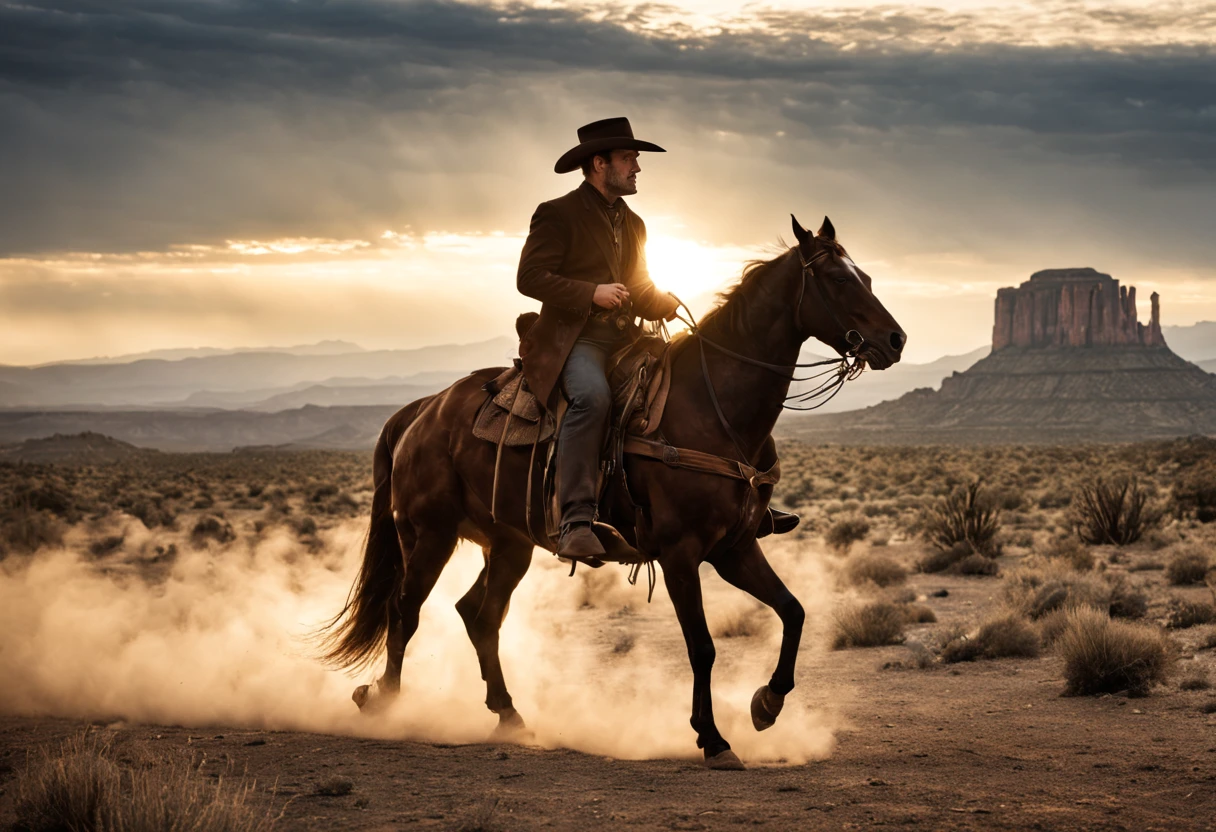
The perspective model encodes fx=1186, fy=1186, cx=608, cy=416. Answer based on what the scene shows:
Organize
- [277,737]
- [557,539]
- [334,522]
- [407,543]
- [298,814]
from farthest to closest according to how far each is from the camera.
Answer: [334,522] → [407,543] → [277,737] → [557,539] → [298,814]

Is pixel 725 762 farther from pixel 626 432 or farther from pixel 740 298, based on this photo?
pixel 740 298

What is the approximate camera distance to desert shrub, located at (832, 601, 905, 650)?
1290 centimetres

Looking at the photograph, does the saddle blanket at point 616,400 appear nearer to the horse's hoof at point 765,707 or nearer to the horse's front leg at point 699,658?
the horse's front leg at point 699,658

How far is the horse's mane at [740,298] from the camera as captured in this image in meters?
7.44

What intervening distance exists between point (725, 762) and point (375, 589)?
3.42m

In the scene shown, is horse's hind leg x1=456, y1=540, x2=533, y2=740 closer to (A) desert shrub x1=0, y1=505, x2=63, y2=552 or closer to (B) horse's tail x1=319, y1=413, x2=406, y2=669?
(B) horse's tail x1=319, y1=413, x2=406, y2=669

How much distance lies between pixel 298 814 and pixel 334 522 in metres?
23.4

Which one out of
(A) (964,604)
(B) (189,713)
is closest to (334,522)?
(A) (964,604)

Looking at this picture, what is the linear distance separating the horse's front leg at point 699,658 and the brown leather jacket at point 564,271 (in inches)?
59.2

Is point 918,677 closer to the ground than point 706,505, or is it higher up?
closer to the ground

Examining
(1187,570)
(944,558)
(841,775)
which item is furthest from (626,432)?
(944,558)

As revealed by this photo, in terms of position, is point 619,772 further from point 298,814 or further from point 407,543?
point 407,543

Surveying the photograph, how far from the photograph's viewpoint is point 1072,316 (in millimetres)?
165125

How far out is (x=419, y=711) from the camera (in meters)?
8.95
